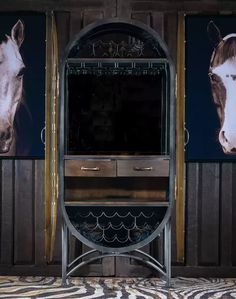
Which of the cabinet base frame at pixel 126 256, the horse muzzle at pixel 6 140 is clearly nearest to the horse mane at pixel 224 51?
the cabinet base frame at pixel 126 256

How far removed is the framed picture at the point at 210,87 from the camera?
443 centimetres

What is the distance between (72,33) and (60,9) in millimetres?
244

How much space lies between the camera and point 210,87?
14.6 ft

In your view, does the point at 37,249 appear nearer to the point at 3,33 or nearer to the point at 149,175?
the point at 149,175

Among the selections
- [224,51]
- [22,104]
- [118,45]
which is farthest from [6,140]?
[224,51]

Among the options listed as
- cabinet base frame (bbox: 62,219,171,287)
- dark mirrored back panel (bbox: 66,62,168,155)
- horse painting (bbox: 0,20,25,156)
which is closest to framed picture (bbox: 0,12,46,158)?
horse painting (bbox: 0,20,25,156)

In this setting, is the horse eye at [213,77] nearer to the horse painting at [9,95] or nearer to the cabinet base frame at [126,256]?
the cabinet base frame at [126,256]

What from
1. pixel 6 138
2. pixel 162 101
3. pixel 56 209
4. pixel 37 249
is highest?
pixel 162 101

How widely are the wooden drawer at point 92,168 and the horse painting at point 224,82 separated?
1.10 metres

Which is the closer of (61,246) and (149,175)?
(149,175)

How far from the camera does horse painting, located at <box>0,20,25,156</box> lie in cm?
445

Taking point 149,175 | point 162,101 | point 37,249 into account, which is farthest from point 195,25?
point 37,249

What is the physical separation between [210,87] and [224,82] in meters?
0.14

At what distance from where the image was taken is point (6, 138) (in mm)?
A: 4453
